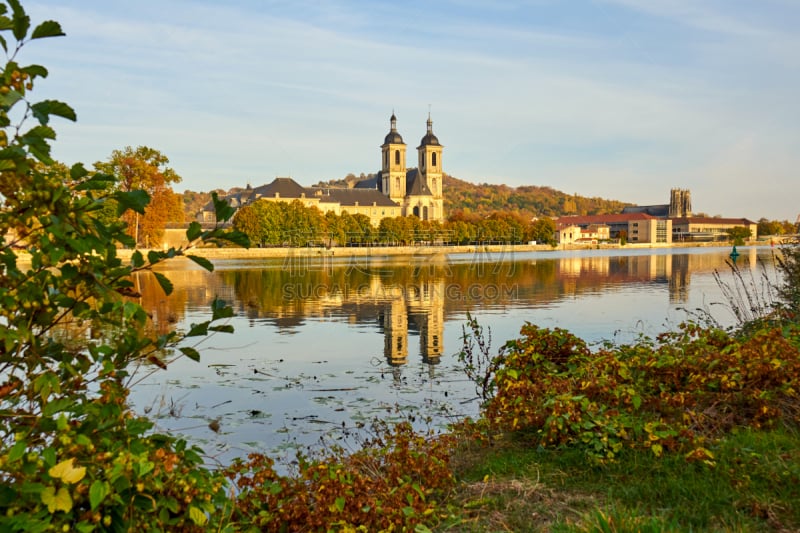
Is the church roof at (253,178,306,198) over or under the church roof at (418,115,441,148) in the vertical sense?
under

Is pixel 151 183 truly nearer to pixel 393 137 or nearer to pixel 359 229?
pixel 359 229

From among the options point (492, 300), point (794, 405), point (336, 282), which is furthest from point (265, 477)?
point (336, 282)

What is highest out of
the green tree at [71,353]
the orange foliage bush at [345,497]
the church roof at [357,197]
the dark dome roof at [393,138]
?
the dark dome roof at [393,138]

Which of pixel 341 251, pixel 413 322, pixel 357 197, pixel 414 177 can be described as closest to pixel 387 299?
pixel 413 322

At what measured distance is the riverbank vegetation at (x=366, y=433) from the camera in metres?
2.43

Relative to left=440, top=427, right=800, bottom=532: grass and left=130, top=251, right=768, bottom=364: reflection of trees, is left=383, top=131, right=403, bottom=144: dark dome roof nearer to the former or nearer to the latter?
left=130, top=251, right=768, bottom=364: reflection of trees

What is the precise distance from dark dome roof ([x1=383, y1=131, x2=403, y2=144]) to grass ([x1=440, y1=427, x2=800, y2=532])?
152 metres

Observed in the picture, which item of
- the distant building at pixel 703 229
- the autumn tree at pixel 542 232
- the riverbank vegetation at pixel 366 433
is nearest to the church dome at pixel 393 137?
the autumn tree at pixel 542 232

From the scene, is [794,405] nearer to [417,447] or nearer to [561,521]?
[561,521]

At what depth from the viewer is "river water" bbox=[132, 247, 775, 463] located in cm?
807

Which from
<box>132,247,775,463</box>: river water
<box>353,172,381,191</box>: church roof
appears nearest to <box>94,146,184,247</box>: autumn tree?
<box>132,247,775,463</box>: river water

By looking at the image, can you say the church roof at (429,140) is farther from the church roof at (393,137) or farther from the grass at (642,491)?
the grass at (642,491)

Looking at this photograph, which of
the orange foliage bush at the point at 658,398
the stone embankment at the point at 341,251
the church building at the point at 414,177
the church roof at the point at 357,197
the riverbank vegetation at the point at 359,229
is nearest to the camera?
the orange foliage bush at the point at 658,398

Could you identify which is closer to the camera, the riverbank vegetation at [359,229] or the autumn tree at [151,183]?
the autumn tree at [151,183]
